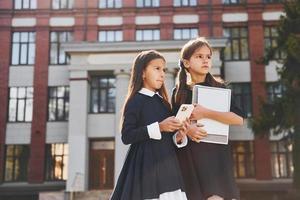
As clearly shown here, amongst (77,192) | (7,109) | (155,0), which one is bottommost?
(77,192)

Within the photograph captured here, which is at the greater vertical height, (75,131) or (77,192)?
(75,131)

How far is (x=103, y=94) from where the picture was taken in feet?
74.9

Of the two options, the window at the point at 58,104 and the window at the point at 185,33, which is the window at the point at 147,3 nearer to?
the window at the point at 185,33

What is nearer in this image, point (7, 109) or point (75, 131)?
point (75, 131)

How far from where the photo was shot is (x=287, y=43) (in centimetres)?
1489

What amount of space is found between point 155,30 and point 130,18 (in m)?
1.64

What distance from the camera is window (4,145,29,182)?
23.2 m

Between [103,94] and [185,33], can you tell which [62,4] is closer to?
[103,94]

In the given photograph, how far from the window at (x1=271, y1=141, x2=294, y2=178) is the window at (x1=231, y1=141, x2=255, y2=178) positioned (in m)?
1.21

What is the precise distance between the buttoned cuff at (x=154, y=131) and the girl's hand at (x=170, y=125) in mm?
26

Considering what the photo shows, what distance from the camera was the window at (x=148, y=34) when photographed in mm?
24766

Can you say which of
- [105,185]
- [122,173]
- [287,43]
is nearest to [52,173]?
[105,185]

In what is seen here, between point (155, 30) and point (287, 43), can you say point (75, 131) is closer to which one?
point (155, 30)

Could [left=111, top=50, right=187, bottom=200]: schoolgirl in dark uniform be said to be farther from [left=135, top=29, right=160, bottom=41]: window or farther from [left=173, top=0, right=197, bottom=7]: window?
[left=173, top=0, right=197, bottom=7]: window
